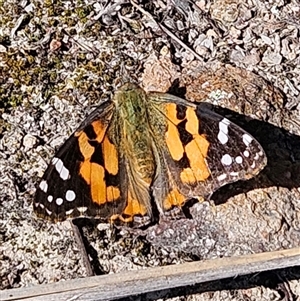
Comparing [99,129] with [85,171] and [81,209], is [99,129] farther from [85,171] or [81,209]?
[81,209]

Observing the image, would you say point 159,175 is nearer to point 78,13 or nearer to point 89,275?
point 89,275

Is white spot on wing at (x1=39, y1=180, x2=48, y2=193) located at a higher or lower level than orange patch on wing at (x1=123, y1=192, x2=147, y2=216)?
higher

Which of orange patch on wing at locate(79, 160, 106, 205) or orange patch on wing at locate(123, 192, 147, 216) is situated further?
orange patch on wing at locate(123, 192, 147, 216)

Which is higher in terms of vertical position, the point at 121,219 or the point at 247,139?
the point at 247,139

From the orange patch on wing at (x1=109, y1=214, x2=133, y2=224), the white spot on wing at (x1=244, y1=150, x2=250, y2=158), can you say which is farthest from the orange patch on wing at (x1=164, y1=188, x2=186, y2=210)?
the white spot on wing at (x1=244, y1=150, x2=250, y2=158)

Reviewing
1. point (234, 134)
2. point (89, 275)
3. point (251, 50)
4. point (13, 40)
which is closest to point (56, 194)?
point (89, 275)

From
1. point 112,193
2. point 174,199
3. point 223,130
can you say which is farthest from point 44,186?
point 223,130

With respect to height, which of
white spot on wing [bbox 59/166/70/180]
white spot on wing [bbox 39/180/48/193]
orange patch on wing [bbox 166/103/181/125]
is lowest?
white spot on wing [bbox 39/180/48/193]

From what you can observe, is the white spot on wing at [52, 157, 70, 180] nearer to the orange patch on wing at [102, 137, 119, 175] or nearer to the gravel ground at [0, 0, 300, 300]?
the orange patch on wing at [102, 137, 119, 175]

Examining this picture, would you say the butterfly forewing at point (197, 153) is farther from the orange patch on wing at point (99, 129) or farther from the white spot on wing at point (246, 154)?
the orange patch on wing at point (99, 129)

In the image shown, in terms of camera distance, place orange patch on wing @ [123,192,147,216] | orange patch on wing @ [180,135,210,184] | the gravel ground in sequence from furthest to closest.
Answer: the gravel ground → orange patch on wing @ [123,192,147,216] → orange patch on wing @ [180,135,210,184]
